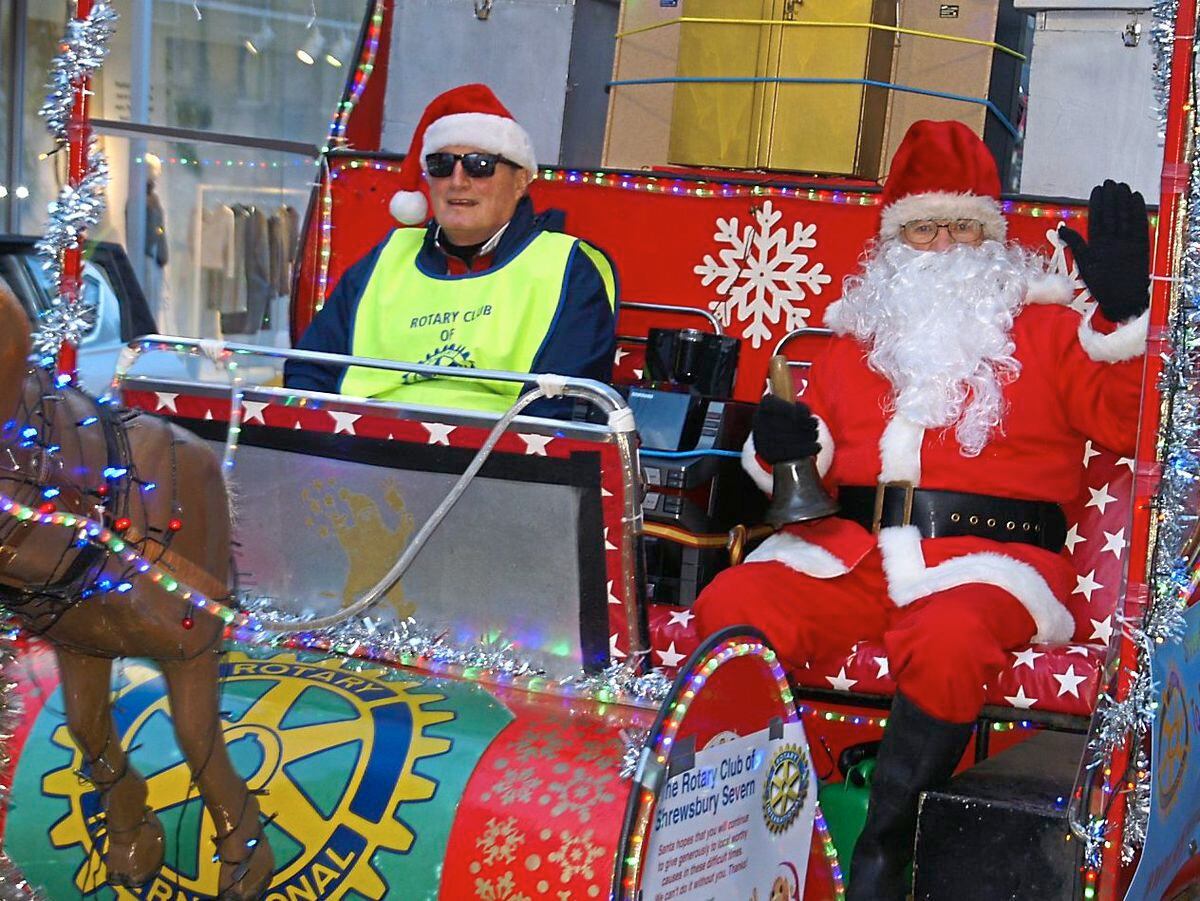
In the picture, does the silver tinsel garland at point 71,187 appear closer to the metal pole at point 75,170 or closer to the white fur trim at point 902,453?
the metal pole at point 75,170

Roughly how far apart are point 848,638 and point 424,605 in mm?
981

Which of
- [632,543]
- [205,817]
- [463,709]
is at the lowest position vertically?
[205,817]

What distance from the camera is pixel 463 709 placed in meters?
2.84

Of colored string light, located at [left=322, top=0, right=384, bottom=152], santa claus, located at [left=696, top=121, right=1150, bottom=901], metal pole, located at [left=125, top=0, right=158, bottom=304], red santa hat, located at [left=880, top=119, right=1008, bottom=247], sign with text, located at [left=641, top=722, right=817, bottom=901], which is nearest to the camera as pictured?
sign with text, located at [left=641, top=722, right=817, bottom=901]

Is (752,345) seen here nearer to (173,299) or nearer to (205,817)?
(205,817)

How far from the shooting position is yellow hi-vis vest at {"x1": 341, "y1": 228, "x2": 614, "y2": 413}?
3.72 m

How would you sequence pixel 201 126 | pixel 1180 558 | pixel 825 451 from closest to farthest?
pixel 1180 558 < pixel 825 451 < pixel 201 126

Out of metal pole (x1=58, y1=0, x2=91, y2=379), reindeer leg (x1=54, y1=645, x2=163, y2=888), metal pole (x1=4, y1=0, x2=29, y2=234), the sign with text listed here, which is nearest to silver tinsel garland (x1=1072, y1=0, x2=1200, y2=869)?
the sign with text

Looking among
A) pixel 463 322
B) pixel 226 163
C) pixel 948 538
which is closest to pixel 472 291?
pixel 463 322

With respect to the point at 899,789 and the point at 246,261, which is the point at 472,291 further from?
the point at 246,261

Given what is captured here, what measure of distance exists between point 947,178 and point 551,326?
3.33 ft

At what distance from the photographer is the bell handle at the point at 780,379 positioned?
349 cm

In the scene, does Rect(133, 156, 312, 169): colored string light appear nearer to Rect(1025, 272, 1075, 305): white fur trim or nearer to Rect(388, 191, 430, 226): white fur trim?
Rect(388, 191, 430, 226): white fur trim

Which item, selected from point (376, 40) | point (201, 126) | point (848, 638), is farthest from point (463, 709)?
point (201, 126)
